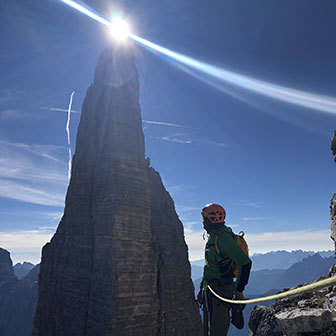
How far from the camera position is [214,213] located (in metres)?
6.67

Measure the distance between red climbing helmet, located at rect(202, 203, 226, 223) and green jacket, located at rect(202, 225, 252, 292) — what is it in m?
0.23

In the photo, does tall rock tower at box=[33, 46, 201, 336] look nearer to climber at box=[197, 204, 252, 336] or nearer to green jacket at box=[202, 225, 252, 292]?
climber at box=[197, 204, 252, 336]

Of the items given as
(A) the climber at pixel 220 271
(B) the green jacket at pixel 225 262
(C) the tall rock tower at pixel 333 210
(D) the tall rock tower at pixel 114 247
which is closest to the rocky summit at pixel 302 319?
(A) the climber at pixel 220 271

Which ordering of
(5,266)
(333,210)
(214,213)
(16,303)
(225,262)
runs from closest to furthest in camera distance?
(225,262) → (214,213) → (333,210) → (16,303) → (5,266)

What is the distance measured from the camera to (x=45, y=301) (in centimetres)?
3547

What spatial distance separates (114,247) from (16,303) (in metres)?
156

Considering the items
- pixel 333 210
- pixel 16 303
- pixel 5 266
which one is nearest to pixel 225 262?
pixel 333 210

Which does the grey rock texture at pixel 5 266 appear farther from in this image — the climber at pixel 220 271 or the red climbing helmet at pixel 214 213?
the red climbing helmet at pixel 214 213

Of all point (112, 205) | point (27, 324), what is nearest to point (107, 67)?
point (112, 205)

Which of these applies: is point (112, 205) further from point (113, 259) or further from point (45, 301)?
point (45, 301)

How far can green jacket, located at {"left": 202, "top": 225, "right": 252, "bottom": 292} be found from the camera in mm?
5716

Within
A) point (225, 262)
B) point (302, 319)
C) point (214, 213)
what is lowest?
point (302, 319)

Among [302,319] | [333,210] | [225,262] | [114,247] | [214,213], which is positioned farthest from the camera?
[114,247]

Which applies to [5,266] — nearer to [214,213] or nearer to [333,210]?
[214,213]
